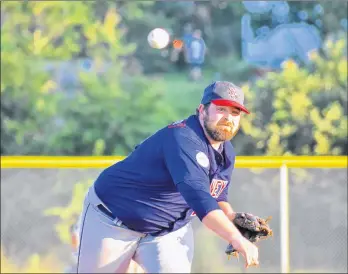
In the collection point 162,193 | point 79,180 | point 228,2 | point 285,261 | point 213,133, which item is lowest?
point 285,261

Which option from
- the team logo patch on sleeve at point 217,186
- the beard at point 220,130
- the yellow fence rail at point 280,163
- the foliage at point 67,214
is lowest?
the foliage at point 67,214

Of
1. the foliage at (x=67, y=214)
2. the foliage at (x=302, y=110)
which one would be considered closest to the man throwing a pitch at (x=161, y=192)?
the foliage at (x=67, y=214)

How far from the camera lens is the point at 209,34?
9.84 m

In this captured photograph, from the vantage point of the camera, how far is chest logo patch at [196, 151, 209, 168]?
3.80 meters

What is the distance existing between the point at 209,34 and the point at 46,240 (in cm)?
359

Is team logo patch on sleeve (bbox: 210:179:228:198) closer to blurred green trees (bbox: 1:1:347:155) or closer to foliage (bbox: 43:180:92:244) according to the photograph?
foliage (bbox: 43:180:92:244)

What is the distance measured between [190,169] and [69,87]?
5691 mm

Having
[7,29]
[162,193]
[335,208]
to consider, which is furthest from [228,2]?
[162,193]

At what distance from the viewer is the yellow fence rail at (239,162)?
23.6 ft

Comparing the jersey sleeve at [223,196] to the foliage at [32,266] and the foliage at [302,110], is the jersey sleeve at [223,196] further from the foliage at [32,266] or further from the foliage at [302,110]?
the foliage at [302,110]

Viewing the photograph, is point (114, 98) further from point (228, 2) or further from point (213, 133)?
point (213, 133)

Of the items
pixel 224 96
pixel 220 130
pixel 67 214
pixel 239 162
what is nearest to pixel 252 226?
pixel 220 130

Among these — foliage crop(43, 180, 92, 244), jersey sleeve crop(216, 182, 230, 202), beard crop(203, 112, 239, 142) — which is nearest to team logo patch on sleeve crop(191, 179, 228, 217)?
jersey sleeve crop(216, 182, 230, 202)

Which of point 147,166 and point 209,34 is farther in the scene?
point 209,34
